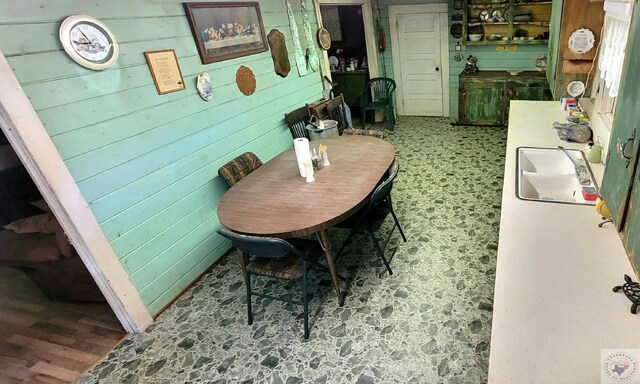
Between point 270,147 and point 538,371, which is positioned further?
point 270,147

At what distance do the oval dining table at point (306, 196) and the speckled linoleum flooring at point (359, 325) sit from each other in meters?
0.33

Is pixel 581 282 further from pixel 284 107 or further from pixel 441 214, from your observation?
pixel 284 107

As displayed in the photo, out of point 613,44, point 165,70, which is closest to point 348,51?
point 165,70

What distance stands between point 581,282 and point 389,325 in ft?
4.02

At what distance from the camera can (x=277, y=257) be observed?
217cm

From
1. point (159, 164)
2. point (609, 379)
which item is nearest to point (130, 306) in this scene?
point (159, 164)

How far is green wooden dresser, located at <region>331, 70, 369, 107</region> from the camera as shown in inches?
246

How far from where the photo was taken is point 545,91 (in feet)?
15.3

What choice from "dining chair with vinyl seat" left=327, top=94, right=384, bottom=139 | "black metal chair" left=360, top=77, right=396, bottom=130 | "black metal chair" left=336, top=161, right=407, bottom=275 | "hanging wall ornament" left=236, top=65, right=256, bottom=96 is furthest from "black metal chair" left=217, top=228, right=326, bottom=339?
"black metal chair" left=360, top=77, right=396, bottom=130

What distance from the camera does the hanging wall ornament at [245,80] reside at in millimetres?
3252

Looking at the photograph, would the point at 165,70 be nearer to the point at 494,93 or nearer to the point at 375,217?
the point at 375,217

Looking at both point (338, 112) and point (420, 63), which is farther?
point (420, 63)

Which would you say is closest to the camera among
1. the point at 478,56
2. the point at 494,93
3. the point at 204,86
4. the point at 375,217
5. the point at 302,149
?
the point at 302,149

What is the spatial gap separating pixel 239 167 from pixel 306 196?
100 centimetres
